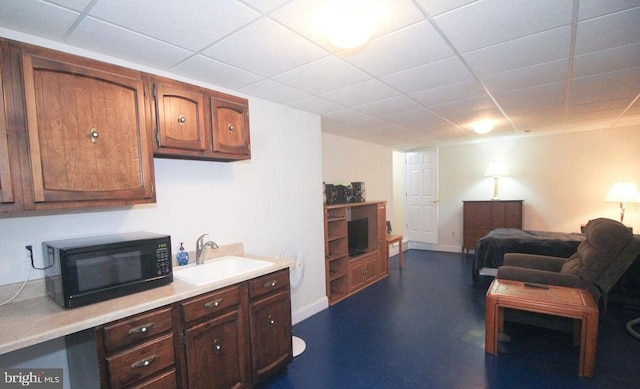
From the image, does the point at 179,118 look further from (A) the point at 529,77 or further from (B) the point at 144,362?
(A) the point at 529,77

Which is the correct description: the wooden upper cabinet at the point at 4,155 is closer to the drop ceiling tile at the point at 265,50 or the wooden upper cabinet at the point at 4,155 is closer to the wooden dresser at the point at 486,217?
the drop ceiling tile at the point at 265,50

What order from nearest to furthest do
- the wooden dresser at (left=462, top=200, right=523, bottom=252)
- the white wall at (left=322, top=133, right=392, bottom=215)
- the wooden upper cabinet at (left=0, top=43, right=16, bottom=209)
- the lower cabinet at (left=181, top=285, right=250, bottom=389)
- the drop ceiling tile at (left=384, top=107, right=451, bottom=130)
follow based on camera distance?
the wooden upper cabinet at (left=0, top=43, right=16, bottom=209) < the lower cabinet at (left=181, top=285, right=250, bottom=389) < the drop ceiling tile at (left=384, top=107, right=451, bottom=130) < the white wall at (left=322, top=133, right=392, bottom=215) < the wooden dresser at (left=462, top=200, right=523, bottom=252)

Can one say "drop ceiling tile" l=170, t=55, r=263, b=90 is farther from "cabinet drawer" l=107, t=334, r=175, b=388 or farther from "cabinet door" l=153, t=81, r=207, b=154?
"cabinet drawer" l=107, t=334, r=175, b=388

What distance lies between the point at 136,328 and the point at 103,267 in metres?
0.38

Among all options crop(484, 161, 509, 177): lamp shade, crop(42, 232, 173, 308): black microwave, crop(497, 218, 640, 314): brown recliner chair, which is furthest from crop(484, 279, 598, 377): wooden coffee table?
crop(484, 161, 509, 177): lamp shade

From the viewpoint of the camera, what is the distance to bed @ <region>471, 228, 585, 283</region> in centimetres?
351

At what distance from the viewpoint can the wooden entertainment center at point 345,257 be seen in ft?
12.2

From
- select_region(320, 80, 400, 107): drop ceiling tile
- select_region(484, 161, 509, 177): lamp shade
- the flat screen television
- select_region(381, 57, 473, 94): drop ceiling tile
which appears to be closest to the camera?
select_region(381, 57, 473, 94): drop ceiling tile

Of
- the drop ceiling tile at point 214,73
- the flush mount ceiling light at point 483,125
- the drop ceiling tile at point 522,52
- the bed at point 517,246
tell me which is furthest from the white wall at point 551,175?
the drop ceiling tile at point 214,73

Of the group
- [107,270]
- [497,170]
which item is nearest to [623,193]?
[497,170]

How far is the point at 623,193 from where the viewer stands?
4270 millimetres

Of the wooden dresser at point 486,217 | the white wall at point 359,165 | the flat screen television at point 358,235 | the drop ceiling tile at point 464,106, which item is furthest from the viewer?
the wooden dresser at point 486,217

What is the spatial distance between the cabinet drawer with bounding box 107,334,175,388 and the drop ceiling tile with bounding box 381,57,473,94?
7.60 feet

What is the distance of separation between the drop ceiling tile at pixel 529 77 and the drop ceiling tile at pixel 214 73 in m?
1.94
